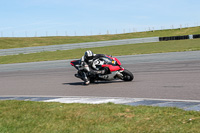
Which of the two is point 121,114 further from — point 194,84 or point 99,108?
point 194,84

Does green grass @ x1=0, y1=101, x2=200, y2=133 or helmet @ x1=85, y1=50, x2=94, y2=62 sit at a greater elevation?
helmet @ x1=85, y1=50, x2=94, y2=62

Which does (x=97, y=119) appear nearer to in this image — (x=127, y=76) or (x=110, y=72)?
(x=110, y=72)

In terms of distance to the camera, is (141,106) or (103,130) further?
(141,106)

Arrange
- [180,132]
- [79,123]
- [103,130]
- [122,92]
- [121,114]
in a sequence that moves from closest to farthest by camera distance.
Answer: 1. [180,132]
2. [103,130]
3. [79,123]
4. [121,114]
5. [122,92]

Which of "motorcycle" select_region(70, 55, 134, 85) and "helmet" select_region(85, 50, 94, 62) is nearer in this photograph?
"motorcycle" select_region(70, 55, 134, 85)

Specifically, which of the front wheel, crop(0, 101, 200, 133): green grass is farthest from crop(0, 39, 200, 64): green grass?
crop(0, 101, 200, 133): green grass

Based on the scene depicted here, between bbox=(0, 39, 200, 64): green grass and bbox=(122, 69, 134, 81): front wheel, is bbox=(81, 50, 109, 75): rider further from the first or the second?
bbox=(0, 39, 200, 64): green grass

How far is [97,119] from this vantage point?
5.93 meters

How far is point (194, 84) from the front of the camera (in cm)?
1004

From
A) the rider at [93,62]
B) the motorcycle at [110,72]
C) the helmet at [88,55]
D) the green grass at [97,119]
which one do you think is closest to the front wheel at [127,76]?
the motorcycle at [110,72]

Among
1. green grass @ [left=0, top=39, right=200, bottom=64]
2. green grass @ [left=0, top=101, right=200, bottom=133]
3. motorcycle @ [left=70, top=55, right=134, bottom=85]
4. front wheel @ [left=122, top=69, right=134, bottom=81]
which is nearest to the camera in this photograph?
green grass @ [left=0, top=101, right=200, bottom=133]

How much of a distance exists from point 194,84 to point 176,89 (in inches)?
38.7

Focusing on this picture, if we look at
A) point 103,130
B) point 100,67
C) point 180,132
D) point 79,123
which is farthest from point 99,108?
point 100,67

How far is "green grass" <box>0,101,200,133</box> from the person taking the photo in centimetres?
512
